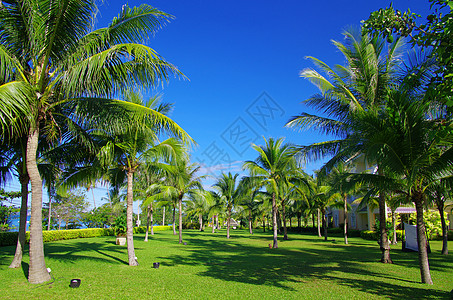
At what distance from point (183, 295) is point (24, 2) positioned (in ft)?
24.2

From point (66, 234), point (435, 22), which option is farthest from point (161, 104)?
point (66, 234)

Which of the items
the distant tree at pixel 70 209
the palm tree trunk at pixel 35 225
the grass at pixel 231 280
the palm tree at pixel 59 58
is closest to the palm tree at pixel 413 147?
the grass at pixel 231 280

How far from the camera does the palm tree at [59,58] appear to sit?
6445mm

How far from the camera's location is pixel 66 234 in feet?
76.1

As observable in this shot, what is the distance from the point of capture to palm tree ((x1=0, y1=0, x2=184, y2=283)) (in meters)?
6.45

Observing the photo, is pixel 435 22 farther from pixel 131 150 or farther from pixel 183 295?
pixel 131 150

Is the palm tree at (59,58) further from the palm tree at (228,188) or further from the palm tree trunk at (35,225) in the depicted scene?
the palm tree at (228,188)

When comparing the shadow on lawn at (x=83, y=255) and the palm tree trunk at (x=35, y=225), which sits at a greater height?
the palm tree trunk at (x=35, y=225)

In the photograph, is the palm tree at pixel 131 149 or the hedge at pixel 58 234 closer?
the palm tree at pixel 131 149

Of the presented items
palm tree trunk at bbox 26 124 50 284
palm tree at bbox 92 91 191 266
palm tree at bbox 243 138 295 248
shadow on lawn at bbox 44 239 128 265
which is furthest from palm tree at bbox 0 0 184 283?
palm tree at bbox 243 138 295 248

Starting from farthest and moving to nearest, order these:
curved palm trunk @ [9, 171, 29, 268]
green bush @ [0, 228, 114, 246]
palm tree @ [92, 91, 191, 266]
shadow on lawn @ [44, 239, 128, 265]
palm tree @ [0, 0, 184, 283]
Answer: green bush @ [0, 228, 114, 246] < shadow on lawn @ [44, 239, 128, 265] < palm tree @ [92, 91, 191, 266] < curved palm trunk @ [9, 171, 29, 268] < palm tree @ [0, 0, 184, 283]

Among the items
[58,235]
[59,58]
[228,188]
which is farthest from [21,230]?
[228,188]

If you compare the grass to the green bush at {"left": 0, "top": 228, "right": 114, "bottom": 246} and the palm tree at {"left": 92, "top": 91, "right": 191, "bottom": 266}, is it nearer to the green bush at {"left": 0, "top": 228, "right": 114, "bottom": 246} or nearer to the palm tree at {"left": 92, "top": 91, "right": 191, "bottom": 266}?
Answer: the palm tree at {"left": 92, "top": 91, "right": 191, "bottom": 266}

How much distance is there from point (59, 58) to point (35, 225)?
162 inches
